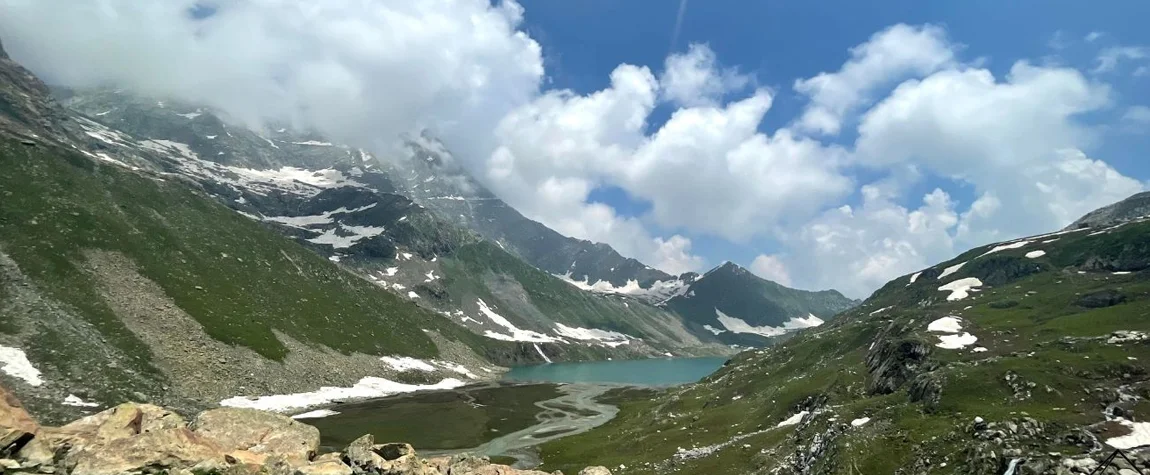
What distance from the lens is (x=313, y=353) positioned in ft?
544

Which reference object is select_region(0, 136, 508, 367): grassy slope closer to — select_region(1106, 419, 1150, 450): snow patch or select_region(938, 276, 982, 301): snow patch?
select_region(1106, 419, 1150, 450): snow patch

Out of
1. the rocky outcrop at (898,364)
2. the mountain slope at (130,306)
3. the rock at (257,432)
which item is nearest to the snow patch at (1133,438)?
the rocky outcrop at (898,364)

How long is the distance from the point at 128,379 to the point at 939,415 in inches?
4967

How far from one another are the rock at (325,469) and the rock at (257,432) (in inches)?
70.1

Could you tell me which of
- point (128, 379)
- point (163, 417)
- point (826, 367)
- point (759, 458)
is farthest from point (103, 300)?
point (826, 367)

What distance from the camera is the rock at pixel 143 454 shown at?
19516 mm

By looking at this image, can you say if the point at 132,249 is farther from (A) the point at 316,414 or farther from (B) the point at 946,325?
(B) the point at 946,325

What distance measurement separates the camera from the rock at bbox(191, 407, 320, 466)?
27.0 metres

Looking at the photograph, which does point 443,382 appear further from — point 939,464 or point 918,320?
point 939,464

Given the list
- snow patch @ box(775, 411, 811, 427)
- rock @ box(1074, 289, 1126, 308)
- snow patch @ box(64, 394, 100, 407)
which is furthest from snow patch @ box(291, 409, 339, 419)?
rock @ box(1074, 289, 1126, 308)

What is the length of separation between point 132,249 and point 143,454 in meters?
167

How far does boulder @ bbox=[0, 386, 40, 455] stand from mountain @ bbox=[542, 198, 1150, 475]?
47.2m

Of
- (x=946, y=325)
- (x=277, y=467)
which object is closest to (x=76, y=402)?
(x=277, y=467)

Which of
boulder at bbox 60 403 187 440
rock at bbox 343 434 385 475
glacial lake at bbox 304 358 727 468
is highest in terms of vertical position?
boulder at bbox 60 403 187 440
